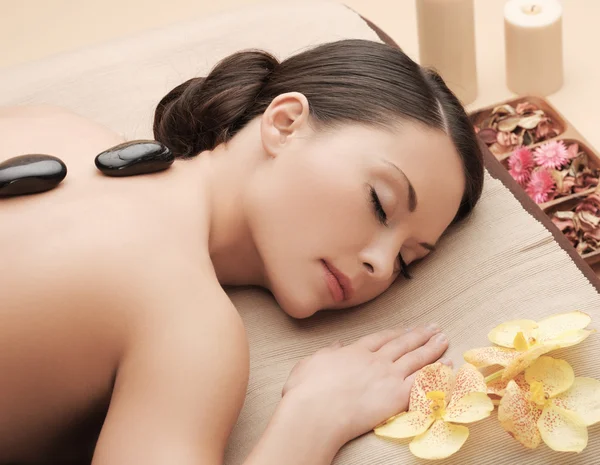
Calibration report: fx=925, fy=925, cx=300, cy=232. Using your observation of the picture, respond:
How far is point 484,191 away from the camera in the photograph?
171 centimetres

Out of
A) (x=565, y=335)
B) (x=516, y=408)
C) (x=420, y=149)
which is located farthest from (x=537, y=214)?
(x=516, y=408)

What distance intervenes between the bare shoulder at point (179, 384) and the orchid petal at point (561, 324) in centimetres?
42

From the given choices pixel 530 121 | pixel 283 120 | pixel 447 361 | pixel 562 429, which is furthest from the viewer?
pixel 530 121

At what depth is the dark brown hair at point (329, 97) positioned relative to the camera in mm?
1524

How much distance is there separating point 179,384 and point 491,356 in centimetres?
43

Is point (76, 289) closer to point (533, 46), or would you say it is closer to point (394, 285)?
point (394, 285)

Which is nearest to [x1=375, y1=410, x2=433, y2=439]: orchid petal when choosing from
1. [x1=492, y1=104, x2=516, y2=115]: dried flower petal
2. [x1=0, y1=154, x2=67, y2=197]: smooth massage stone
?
[x1=0, y1=154, x2=67, y2=197]: smooth massage stone

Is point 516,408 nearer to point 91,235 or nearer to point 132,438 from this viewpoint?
point 132,438

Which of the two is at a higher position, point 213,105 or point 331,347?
point 213,105

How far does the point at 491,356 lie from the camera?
128cm

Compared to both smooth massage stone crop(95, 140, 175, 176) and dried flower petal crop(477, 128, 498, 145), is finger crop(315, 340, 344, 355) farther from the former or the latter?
dried flower petal crop(477, 128, 498, 145)

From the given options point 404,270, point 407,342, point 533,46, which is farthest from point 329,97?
point 533,46

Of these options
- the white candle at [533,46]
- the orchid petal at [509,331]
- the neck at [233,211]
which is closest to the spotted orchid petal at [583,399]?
the orchid petal at [509,331]

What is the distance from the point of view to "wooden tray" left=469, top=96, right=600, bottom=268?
1.93 m
